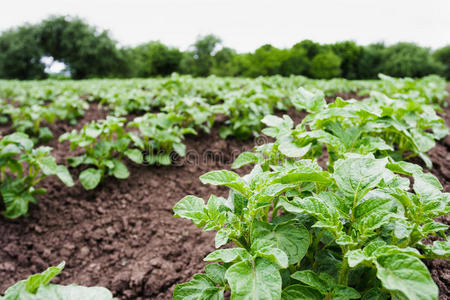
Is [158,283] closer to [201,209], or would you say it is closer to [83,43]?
[201,209]

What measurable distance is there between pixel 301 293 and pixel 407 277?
0.32 m

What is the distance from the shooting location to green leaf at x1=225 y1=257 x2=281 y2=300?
766 millimetres

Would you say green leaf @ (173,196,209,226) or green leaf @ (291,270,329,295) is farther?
green leaf @ (173,196,209,226)

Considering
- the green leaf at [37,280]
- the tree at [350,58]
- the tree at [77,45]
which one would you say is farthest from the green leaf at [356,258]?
the tree at [77,45]

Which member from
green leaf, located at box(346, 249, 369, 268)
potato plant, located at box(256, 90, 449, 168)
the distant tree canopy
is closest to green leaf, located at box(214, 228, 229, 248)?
green leaf, located at box(346, 249, 369, 268)

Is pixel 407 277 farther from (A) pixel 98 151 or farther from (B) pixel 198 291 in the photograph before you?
(A) pixel 98 151

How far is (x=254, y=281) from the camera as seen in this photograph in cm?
80

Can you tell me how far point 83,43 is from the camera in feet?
85.1

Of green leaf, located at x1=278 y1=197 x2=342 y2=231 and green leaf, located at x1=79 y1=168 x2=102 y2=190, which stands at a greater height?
green leaf, located at x1=278 y1=197 x2=342 y2=231

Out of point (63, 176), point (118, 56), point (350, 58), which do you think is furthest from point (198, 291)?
point (118, 56)

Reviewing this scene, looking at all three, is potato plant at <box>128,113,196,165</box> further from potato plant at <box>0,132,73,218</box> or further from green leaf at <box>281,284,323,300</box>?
green leaf at <box>281,284,323,300</box>

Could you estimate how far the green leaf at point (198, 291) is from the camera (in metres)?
0.97

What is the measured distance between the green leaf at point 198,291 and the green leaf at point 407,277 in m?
0.53

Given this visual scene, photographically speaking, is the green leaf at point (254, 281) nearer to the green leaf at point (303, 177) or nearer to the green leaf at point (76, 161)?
the green leaf at point (303, 177)
